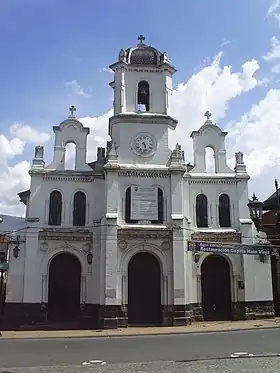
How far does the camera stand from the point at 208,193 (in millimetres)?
29469

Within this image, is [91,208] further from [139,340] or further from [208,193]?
[139,340]

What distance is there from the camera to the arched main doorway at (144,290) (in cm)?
2678

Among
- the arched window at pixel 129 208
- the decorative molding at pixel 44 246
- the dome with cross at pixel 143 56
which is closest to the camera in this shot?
the decorative molding at pixel 44 246

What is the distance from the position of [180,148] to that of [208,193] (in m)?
3.44

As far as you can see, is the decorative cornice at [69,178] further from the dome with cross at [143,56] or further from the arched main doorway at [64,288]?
the dome with cross at [143,56]

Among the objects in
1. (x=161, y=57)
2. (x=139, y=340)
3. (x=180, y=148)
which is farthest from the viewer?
(x=161, y=57)

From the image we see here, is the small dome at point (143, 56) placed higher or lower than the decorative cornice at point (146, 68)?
higher

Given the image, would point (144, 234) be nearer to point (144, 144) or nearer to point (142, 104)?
point (144, 144)

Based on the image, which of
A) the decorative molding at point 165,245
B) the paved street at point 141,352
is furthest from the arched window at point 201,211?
the paved street at point 141,352

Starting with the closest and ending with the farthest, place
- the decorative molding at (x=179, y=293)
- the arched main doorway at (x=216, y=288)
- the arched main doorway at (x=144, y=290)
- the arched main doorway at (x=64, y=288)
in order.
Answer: the decorative molding at (x=179, y=293)
the arched main doorway at (x=144, y=290)
the arched main doorway at (x=64, y=288)
the arched main doorway at (x=216, y=288)

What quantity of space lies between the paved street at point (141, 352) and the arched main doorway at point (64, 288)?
21.2ft

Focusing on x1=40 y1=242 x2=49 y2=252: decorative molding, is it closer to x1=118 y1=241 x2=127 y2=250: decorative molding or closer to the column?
x1=118 y1=241 x2=127 y2=250: decorative molding

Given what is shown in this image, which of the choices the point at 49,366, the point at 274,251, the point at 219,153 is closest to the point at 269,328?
the point at 274,251

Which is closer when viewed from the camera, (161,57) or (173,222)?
(173,222)
